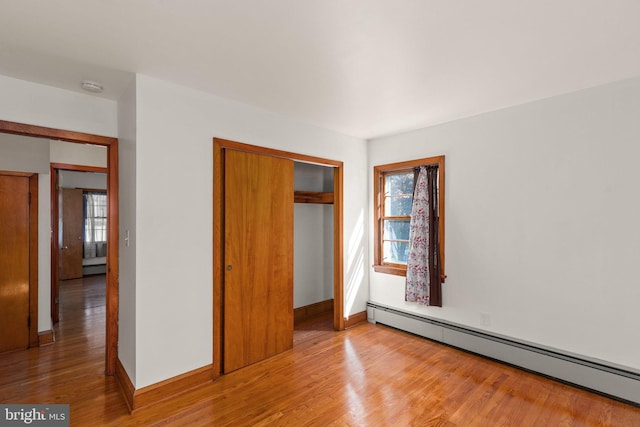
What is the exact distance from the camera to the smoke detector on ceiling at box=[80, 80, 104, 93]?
7.84ft

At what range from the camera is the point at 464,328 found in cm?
328

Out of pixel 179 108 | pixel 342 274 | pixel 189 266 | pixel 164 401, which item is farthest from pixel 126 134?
pixel 342 274

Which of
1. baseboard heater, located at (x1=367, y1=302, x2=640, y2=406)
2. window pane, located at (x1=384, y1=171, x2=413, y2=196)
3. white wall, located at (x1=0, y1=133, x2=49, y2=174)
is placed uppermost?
white wall, located at (x1=0, y1=133, x2=49, y2=174)

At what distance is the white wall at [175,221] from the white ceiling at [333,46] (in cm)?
23

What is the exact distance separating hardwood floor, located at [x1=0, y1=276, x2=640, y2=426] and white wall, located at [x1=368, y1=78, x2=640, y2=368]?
0.50 meters

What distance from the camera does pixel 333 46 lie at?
75.8 inches

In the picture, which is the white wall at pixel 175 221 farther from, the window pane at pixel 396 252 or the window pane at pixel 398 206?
the window pane at pixel 396 252

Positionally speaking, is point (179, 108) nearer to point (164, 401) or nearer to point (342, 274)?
point (164, 401)

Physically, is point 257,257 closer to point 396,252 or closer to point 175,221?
point 175,221

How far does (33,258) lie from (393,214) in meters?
4.23

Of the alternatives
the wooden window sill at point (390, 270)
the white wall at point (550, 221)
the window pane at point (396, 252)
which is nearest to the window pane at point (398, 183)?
the white wall at point (550, 221)

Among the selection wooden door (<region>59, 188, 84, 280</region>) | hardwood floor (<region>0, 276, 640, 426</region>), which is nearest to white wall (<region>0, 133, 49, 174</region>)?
hardwood floor (<region>0, 276, 640, 426</region>)

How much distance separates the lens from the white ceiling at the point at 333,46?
5.17 ft

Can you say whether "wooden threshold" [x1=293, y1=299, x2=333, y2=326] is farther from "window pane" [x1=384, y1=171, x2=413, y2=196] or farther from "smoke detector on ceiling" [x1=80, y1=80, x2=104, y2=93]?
"smoke detector on ceiling" [x1=80, y1=80, x2=104, y2=93]
